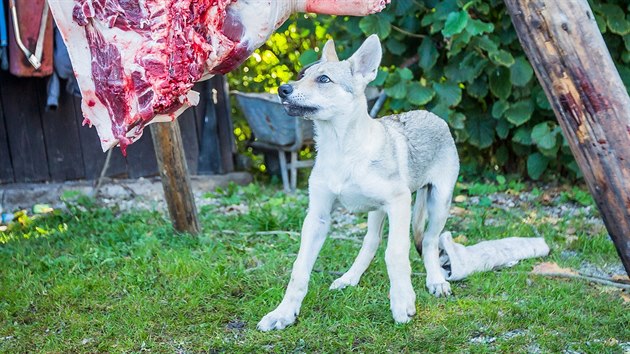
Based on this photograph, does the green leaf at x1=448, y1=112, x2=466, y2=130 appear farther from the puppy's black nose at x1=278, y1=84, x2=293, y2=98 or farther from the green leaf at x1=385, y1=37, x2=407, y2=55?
the puppy's black nose at x1=278, y1=84, x2=293, y2=98

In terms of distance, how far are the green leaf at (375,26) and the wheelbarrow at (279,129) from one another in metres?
1.42

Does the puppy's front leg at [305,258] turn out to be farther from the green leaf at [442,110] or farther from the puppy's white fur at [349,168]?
the green leaf at [442,110]

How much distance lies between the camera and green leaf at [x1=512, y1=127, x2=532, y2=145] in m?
7.90

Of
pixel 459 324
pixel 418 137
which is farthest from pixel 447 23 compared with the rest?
pixel 459 324

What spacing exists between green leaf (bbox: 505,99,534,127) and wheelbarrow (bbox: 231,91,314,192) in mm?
2241

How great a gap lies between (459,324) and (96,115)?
2.22 meters

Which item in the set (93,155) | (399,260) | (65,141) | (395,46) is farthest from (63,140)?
(399,260)

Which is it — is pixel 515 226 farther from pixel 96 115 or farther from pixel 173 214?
pixel 96 115

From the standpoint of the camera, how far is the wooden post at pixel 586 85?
3.53 m

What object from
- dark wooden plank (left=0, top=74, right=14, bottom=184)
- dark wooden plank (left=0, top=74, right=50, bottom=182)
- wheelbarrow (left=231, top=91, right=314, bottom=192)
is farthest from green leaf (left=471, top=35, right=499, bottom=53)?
dark wooden plank (left=0, top=74, right=14, bottom=184)

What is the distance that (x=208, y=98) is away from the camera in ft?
29.9

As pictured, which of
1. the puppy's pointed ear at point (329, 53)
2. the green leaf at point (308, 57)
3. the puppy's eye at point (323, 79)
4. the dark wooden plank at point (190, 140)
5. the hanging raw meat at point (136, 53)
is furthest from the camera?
the dark wooden plank at point (190, 140)

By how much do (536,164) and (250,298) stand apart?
4276 millimetres

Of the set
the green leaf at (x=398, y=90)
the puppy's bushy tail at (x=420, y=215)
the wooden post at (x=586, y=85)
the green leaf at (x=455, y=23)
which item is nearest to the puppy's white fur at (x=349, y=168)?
the puppy's bushy tail at (x=420, y=215)
